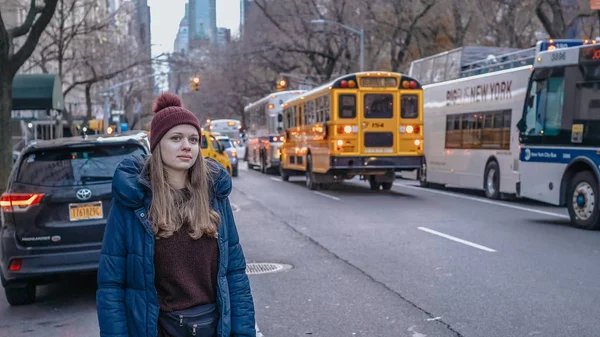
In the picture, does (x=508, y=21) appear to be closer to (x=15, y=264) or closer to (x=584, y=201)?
(x=584, y=201)

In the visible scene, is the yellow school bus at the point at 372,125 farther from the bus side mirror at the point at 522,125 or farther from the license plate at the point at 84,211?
the license plate at the point at 84,211

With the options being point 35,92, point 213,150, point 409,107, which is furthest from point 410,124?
point 35,92

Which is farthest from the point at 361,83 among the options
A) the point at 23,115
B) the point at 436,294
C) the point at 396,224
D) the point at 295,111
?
the point at 23,115

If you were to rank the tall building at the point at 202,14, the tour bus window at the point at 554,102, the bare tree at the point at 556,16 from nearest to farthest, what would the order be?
the tall building at the point at 202,14
the tour bus window at the point at 554,102
the bare tree at the point at 556,16

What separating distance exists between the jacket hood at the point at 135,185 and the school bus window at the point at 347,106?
17.7 m

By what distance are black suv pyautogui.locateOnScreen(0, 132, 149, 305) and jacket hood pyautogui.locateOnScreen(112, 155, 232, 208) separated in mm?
4517

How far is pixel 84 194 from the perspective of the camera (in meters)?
7.81

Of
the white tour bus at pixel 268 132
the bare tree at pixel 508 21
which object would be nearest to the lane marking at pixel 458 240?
the white tour bus at pixel 268 132

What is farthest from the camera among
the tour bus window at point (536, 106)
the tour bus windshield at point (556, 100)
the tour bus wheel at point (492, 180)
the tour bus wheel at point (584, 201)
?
the tour bus wheel at point (492, 180)

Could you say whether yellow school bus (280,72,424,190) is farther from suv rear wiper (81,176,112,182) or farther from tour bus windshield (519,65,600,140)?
suv rear wiper (81,176,112,182)

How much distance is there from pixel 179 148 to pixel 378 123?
1805 centimetres

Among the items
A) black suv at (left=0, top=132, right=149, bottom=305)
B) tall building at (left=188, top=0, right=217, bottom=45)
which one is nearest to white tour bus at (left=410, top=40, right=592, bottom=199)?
tall building at (left=188, top=0, right=217, bottom=45)

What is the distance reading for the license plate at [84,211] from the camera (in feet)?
25.6

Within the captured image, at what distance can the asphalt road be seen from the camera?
7065mm
